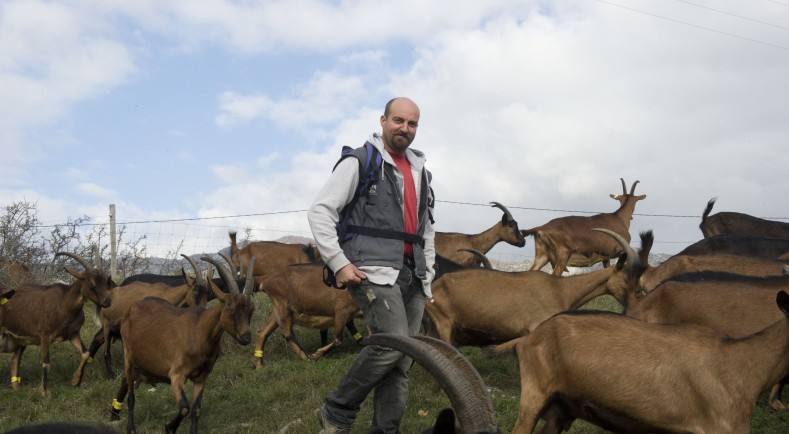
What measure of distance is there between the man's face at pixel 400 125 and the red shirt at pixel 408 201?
94mm

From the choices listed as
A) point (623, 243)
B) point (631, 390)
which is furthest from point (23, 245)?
point (631, 390)

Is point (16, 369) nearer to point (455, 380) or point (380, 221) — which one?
point (380, 221)

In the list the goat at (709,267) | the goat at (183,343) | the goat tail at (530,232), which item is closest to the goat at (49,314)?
the goat at (183,343)

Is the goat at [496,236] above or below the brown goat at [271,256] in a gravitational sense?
above

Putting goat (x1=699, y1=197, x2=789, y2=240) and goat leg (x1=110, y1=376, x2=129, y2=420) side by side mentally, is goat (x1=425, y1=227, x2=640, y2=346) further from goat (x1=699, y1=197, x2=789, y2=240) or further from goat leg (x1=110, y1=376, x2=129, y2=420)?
goat (x1=699, y1=197, x2=789, y2=240)

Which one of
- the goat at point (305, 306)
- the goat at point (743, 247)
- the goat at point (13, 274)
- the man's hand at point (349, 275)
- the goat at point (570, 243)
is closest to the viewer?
the man's hand at point (349, 275)

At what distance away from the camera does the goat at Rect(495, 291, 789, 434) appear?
5.21m

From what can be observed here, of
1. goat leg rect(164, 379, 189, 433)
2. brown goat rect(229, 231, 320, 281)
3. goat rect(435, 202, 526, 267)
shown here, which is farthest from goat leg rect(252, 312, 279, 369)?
goat rect(435, 202, 526, 267)

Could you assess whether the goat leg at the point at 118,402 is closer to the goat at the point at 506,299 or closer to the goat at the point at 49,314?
the goat at the point at 49,314

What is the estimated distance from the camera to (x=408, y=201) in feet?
17.0

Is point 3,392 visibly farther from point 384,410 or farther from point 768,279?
point 768,279

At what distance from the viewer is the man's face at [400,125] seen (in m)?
5.09

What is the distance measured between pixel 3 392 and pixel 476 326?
626cm

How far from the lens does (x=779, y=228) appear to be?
1513cm
